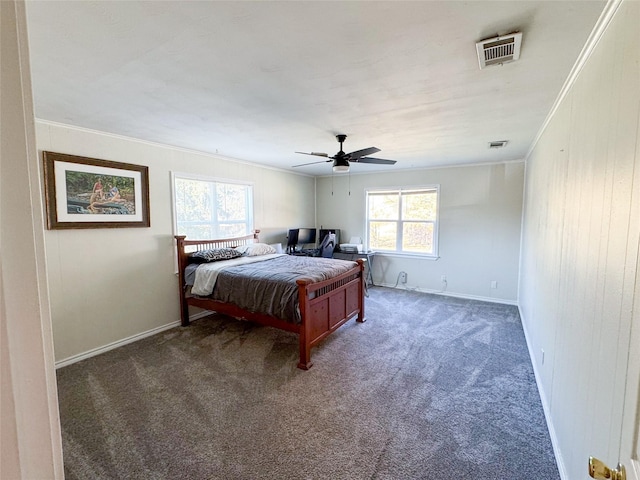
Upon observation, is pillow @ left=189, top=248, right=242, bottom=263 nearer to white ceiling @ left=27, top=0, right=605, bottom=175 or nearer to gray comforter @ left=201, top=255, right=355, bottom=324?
gray comforter @ left=201, top=255, right=355, bottom=324

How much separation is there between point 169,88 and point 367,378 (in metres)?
2.90

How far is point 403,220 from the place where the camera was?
19.4 ft

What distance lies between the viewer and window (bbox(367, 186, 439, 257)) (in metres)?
5.62

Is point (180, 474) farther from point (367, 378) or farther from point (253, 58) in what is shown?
point (253, 58)

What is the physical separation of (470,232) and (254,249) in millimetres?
3713

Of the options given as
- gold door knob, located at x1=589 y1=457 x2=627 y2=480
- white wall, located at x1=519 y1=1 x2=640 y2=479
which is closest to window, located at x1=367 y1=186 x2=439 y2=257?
white wall, located at x1=519 y1=1 x2=640 y2=479

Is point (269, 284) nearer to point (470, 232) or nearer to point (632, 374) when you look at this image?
point (632, 374)

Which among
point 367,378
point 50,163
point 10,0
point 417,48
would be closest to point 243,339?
point 367,378

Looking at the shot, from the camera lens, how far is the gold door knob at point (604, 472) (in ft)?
2.40

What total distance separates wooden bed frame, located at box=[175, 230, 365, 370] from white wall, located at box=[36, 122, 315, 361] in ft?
0.53

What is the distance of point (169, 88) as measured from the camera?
2.15m

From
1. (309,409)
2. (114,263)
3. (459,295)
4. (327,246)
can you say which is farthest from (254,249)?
(459,295)

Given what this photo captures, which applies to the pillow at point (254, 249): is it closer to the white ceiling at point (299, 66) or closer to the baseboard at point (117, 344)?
the baseboard at point (117, 344)

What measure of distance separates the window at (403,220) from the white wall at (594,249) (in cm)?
325
